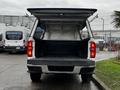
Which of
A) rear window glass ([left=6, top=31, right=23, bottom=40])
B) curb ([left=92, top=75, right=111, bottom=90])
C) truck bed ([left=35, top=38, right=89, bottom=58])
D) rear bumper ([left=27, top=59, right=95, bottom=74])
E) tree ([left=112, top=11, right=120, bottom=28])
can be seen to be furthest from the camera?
rear window glass ([left=6, top=31, right=23, bottom=40])

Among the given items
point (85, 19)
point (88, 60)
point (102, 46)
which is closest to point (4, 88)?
point (88, 60)

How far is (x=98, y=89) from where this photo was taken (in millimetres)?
10688

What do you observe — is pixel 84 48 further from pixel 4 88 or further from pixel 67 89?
pixel 4 88

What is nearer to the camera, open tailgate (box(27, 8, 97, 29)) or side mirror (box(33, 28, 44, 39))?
open tailgate (box(27, 8, 97, 29))

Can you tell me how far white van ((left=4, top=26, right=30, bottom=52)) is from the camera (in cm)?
3170

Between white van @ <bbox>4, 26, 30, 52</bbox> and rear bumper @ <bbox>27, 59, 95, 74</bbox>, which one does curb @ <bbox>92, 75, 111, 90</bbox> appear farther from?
white van @ <bbox>4, 26, 30, 52</bbox>

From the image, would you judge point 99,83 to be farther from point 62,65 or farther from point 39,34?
point 39,34

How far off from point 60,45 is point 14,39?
1927 centimetres

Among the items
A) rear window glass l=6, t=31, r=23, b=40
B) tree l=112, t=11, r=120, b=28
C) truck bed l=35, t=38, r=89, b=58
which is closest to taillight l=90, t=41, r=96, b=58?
truck bed l=35, t=38, r=89, b=58

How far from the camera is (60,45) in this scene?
13180 mm

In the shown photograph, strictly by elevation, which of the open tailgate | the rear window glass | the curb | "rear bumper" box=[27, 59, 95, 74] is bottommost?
the curb

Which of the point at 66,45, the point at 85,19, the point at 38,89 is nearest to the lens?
the point at 38,89

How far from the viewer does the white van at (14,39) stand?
104 ft

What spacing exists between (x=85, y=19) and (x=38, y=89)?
283 cm
